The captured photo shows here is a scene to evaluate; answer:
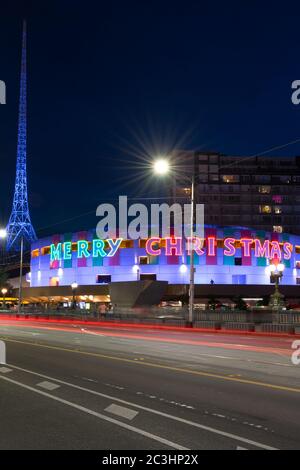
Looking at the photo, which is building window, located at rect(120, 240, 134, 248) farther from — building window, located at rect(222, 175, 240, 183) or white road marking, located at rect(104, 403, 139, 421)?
white road marking, located at rect(104, 403, 139, 421)

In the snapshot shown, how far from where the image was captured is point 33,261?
11481 cm

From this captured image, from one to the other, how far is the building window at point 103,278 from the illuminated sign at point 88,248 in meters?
3.36

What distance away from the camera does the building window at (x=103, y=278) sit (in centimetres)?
9450

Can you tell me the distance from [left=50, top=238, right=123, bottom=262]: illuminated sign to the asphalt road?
75.7 m

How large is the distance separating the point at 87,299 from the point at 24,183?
250 ft

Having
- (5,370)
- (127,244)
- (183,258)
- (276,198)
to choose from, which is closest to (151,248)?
(127,244)

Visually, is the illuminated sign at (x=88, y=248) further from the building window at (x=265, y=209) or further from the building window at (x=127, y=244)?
the building window at (x=265, y=209)

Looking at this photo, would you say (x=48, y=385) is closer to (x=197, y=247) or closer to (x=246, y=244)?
(x=197, y=247)

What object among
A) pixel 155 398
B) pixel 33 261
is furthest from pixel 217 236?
pixel 155 398

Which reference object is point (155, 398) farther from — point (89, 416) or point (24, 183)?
point (24, 183)

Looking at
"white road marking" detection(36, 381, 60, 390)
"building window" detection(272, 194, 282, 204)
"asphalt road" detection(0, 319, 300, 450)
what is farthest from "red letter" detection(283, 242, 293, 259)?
"white road marking" detection(36, 381, 60, 390)

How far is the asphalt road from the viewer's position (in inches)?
299

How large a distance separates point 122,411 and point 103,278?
8580cm

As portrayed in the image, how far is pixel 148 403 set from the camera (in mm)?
10352
